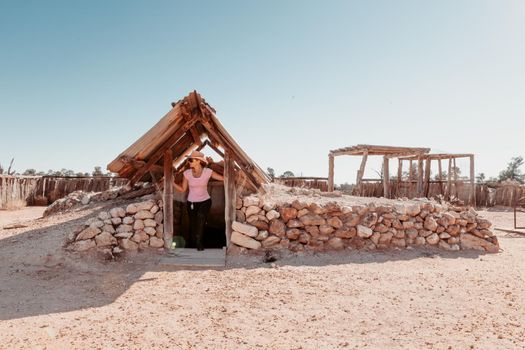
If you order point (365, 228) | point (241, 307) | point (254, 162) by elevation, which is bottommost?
point (241, 307)

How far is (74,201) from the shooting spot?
8672mm

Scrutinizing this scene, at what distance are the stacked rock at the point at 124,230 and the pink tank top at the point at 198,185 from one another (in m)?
0.63

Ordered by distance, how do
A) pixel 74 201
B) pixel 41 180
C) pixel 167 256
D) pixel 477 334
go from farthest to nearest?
pixel 41 180
pixel 74 201
pixel 167 256
pixel 477 334

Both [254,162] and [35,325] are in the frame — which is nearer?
[35,325]

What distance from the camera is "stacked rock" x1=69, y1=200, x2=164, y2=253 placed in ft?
19.0

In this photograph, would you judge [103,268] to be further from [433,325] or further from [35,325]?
[433,325]

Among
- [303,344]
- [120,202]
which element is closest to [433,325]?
[303,344]

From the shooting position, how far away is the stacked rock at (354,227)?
6.21 m

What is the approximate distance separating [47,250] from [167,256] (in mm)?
1842

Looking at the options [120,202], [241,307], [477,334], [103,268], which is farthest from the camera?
[120,202]

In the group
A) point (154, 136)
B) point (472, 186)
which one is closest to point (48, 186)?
point (154, 136)

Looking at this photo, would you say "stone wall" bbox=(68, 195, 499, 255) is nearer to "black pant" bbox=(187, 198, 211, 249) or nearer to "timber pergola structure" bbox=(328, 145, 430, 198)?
"black pant" bbox=(187, 198, 211, 249)

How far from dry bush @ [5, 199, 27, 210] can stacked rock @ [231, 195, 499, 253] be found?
1263cm

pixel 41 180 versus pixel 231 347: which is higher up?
pixel 41 180
